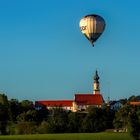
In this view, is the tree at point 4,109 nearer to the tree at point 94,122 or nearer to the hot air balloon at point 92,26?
the tree at point 94,122

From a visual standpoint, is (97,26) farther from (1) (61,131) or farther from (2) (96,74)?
(2) (96,74)

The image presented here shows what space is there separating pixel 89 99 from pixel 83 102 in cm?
171

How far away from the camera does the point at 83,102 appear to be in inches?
6161

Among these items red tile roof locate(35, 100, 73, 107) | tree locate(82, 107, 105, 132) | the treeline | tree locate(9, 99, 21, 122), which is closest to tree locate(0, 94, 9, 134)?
the treeline

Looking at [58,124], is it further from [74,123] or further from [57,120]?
[74,123]

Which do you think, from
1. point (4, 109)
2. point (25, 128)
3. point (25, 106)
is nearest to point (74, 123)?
point (25, 128)

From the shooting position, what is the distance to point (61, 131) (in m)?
98.2

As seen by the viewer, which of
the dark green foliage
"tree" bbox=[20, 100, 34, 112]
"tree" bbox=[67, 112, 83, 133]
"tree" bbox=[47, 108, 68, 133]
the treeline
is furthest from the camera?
"tree" bbox=[20, 100, 34, 112]

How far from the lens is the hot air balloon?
4092 centimetres

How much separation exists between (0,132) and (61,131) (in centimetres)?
976

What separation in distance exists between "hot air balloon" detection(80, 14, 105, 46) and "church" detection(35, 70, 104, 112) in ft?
354

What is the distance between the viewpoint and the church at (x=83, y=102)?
15388cm

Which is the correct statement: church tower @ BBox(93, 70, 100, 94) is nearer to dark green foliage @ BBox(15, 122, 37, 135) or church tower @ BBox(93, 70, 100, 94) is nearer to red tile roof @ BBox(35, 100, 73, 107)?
red tile roof @ BBox(35, 100, 73, 107)

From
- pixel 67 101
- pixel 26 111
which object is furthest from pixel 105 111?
pixel 67 101
